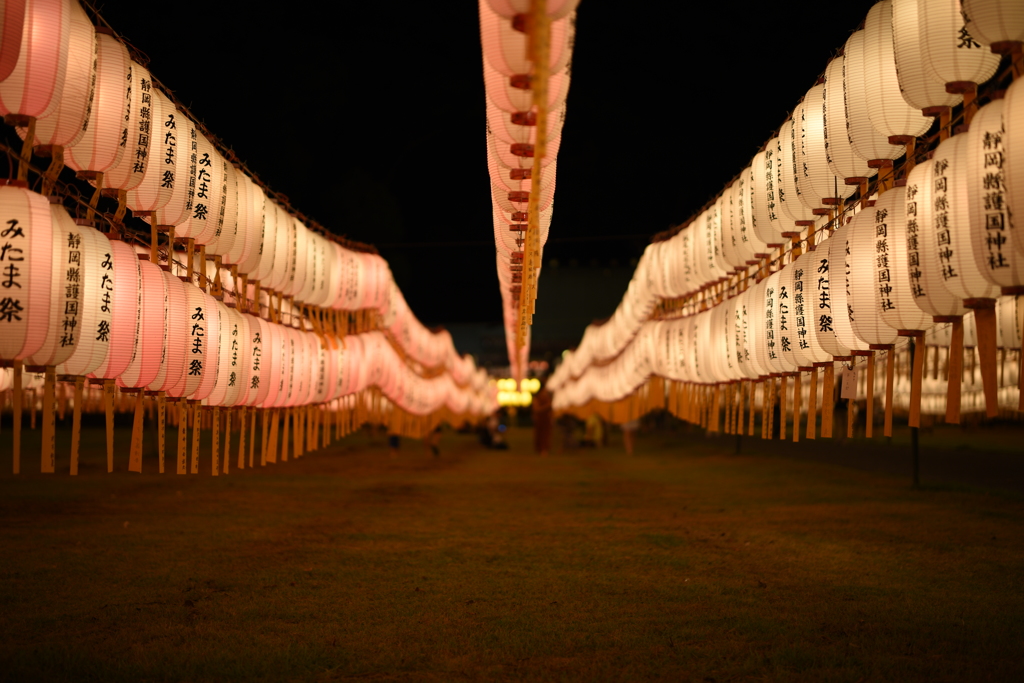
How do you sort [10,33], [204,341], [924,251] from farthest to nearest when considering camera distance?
[204,341] → [924,251] → [10,33]

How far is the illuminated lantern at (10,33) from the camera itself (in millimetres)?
4051

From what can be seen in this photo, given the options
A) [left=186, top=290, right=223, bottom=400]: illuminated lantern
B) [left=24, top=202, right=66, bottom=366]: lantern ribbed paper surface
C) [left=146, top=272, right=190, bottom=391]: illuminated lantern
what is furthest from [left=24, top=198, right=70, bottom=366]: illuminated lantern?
[left=186, top=290, right=223, bottom=400]: illuminated lantern

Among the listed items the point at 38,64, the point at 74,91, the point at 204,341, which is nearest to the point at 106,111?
the point at 74,91

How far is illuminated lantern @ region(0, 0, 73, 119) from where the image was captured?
445 centimetres

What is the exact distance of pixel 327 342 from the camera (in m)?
11.0

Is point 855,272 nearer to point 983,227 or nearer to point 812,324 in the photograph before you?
point 812,324

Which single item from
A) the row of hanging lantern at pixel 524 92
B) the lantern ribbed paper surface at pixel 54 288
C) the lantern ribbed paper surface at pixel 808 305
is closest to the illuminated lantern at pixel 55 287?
the lantern ribbed paper surface at pixel 54 288

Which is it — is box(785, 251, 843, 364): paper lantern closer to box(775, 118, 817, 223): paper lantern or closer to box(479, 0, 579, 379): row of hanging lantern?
box(775, 118, 817, 223): paper lantern

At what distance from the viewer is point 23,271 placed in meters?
4.52

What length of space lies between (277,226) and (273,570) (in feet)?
11.7

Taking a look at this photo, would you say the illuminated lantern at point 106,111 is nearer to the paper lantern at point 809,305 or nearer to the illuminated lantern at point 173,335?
the illuminated lantern at point 173,335

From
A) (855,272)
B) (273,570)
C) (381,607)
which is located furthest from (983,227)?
(273,570)

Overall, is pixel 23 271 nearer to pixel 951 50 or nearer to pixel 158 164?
pixel 158 164

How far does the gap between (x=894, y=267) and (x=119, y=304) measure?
Result: 4.96 metres
